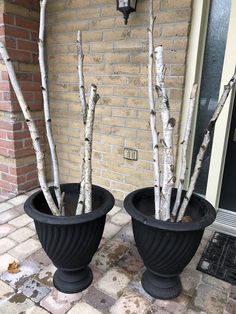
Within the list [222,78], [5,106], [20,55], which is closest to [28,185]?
[5,106]

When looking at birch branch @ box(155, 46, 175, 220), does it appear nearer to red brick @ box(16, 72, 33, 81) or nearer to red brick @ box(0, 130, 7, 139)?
red brick @ box(16, 72, 33, 81)

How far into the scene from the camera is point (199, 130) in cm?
220

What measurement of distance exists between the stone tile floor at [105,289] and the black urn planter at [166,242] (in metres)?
0.07

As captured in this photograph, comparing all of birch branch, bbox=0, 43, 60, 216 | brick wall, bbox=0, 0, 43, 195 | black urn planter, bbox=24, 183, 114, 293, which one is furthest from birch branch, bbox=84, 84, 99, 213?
brick wall, bbox=0, 0, 43, 195

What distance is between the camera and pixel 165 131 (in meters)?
1.31

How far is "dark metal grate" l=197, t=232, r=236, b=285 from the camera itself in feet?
5.30

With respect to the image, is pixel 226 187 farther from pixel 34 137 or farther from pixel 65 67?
pixel 65 67

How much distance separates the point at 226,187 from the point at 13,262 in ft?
5.63

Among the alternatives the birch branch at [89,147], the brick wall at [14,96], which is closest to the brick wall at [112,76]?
the brick wall at [14,96]

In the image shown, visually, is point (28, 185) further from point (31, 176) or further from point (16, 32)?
point (16, 32)

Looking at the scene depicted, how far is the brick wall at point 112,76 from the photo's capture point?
1985mm

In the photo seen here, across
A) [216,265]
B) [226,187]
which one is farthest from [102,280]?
[226,187]

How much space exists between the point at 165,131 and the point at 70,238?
2.30 ft

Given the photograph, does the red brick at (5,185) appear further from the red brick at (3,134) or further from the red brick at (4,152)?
the red brick at (3,134)
